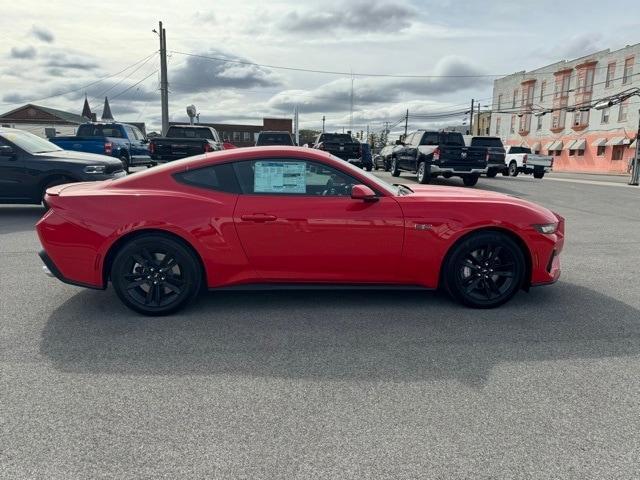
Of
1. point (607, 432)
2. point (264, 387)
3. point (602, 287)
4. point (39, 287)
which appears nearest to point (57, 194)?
point (39, 287)

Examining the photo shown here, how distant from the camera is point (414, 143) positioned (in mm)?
17906

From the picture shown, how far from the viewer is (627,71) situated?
43.7 meters

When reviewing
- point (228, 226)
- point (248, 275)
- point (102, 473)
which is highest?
point (228, 226)

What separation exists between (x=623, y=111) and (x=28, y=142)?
48.3 metres

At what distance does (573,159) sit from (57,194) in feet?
180

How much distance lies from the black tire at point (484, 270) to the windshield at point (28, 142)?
8497 mm

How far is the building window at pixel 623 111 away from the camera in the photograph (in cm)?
4297

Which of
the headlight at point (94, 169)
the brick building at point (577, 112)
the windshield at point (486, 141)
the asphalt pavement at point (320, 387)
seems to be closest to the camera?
the asphalt pavement at point (320, 387)

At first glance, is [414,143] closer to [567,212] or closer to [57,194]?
[567,212]

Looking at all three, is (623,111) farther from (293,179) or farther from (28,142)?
(293,179)

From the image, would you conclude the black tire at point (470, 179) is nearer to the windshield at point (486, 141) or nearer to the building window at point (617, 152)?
the windshield at point (486, 141)

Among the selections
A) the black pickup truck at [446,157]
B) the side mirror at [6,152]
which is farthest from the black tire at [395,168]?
the side mirror at [6,152]

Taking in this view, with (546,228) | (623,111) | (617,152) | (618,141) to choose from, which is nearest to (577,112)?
(623,111)

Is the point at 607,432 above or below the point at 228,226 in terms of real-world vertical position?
below
